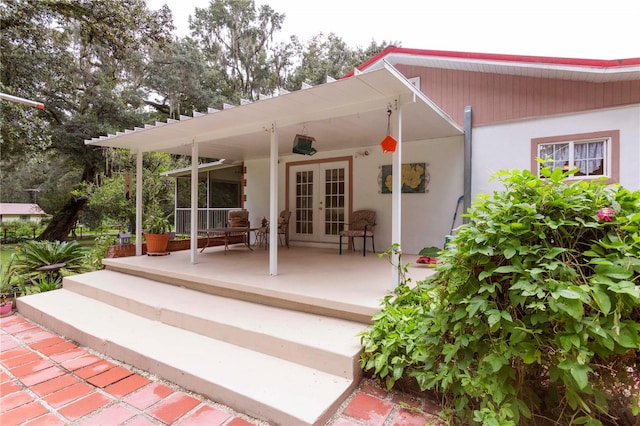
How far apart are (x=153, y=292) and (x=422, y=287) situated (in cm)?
348

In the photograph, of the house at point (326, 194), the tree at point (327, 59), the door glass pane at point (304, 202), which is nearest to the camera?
the house at point (326, 194)

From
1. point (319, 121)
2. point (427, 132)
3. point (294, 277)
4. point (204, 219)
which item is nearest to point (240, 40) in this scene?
point (204, 219)

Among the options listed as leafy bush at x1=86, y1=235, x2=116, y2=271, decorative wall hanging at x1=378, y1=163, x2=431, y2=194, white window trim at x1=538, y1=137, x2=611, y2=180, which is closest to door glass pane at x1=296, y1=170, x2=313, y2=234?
decorative wall hanging at x1=378, y1=163, x2=431, y2=194

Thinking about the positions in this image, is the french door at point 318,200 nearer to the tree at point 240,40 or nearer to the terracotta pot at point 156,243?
the terracotta pot at point 156,243

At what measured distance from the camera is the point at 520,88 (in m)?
5.28

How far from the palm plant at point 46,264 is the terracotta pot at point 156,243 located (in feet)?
3.67

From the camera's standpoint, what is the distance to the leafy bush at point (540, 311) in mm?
1544

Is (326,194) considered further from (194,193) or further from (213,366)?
(213,366)

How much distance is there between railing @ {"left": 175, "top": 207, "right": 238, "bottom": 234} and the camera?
9.50 m

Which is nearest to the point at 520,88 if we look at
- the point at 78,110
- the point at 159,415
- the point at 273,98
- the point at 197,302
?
the point at 273,98

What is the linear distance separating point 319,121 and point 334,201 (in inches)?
112

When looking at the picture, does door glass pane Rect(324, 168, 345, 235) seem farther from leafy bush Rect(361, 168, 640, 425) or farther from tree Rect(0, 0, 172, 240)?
tree Rect(0, 0, 172, 240)

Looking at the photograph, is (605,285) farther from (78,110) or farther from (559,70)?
(78,110)

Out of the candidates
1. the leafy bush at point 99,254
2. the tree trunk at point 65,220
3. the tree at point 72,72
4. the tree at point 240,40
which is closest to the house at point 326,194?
the leafy bush at point 99,254
